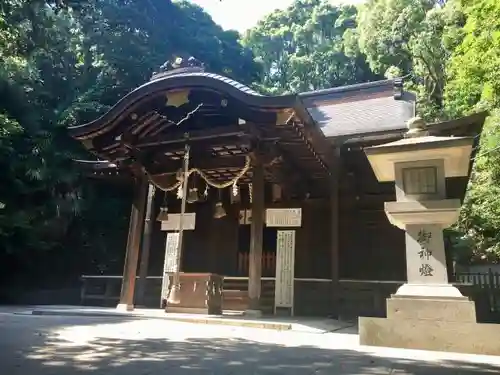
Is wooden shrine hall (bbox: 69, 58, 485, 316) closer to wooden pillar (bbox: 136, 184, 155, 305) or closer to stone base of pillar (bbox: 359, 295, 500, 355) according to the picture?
wooden pillar (bbox: 136, 184, 155, 305)

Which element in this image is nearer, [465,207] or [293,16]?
[465,207]

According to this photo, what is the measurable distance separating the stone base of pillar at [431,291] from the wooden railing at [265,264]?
5.48 metres

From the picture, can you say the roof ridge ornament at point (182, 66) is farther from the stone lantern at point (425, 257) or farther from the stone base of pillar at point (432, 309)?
the stone base of pillar at point (432, 309)

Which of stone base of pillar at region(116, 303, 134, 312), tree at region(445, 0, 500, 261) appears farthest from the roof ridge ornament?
tree at region(445, 0, 500, 261)

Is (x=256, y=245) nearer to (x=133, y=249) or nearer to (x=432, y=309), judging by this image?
(x=133, y=249)

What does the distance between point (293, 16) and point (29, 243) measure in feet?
105

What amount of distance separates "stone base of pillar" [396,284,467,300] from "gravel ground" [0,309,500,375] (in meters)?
0.66

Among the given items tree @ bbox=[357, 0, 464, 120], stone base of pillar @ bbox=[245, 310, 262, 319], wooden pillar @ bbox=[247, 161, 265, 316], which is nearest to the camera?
stone base of pillar @ bbox=[245, 310, 262, 319]

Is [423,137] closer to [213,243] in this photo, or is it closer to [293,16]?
[213,243]

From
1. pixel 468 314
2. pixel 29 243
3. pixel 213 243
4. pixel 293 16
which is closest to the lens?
pixel 468 314

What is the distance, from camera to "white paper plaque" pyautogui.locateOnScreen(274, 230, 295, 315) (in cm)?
934

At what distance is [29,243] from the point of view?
11.5 metres

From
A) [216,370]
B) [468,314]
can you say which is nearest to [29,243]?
[216,370]

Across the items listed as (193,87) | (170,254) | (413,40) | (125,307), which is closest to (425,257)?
(193,87)
